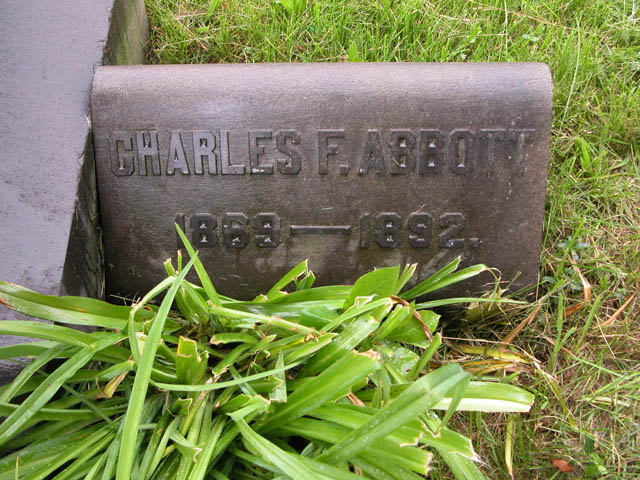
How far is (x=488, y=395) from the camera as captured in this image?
1.25 meters

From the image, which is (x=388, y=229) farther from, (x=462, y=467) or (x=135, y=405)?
(x=135, y=405)

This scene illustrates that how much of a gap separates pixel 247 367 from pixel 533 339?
0.96 meters

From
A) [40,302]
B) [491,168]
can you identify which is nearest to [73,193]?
[40,302]

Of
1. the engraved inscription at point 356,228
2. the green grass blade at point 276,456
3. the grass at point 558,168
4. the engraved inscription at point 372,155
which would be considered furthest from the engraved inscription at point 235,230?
the grass at point 558,168

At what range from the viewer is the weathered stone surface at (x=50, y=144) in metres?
1.48

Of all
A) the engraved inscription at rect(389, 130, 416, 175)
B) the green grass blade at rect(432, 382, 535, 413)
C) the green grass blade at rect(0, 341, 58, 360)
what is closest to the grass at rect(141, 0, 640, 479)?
the green grass blade at rect(432, 382, 535, 413)

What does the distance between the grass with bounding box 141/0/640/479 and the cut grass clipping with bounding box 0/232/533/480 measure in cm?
43

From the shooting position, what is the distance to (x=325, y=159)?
5.41 feet

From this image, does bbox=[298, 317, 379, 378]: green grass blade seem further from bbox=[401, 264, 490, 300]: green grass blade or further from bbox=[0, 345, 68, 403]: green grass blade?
bbox=[0, 345, 68, 403]: green grass blade

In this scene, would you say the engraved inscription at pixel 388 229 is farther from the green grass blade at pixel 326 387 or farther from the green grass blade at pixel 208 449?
the green grass blade at pixel 208 449

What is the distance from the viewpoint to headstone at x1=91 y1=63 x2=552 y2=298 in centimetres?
164

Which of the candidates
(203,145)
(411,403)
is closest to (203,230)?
(203,145)

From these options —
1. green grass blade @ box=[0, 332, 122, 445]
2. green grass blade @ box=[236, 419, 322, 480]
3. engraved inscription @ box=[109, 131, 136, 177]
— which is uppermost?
engraved inscription @ box=[109, 131, 136, 177]

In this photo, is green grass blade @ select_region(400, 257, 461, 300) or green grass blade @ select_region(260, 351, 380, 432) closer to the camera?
green grass blade @ select_region(260, 351, 380, 432)
